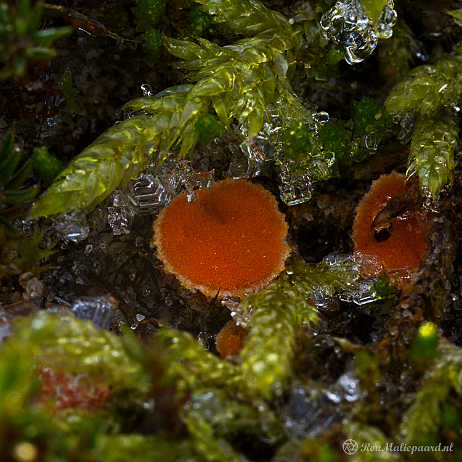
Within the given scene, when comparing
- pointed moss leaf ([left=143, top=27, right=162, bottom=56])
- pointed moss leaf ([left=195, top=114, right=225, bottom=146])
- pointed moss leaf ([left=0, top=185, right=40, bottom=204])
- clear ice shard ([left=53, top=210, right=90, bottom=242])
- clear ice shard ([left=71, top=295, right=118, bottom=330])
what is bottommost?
clear ice shard ([left=71, top=295, right=118, bottom=330])

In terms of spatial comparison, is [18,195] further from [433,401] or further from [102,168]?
[433,401]

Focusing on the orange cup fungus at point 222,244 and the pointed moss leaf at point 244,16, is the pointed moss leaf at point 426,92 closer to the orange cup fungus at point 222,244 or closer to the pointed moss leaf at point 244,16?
the pointed moss leaf at point 244,16

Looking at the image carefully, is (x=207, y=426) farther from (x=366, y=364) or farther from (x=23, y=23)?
(x=23, y=23)

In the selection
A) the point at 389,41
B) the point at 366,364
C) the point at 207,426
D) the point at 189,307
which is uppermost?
the point at 389,41

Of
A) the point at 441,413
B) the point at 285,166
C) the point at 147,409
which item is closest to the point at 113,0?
the point at 285,166

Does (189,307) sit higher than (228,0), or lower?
lower

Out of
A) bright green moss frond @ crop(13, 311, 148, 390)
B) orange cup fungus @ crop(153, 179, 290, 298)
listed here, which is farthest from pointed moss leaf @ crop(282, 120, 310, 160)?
bright green moss frond @ crop(13, 311, 148, 390)

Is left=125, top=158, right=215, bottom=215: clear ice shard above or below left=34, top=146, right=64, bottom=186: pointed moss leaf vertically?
below

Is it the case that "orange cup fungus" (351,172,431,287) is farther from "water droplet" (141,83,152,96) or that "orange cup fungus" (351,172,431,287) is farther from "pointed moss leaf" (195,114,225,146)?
"water droplet" (141,83,152,96)

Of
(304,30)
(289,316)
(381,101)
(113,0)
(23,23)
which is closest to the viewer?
(23,23)
